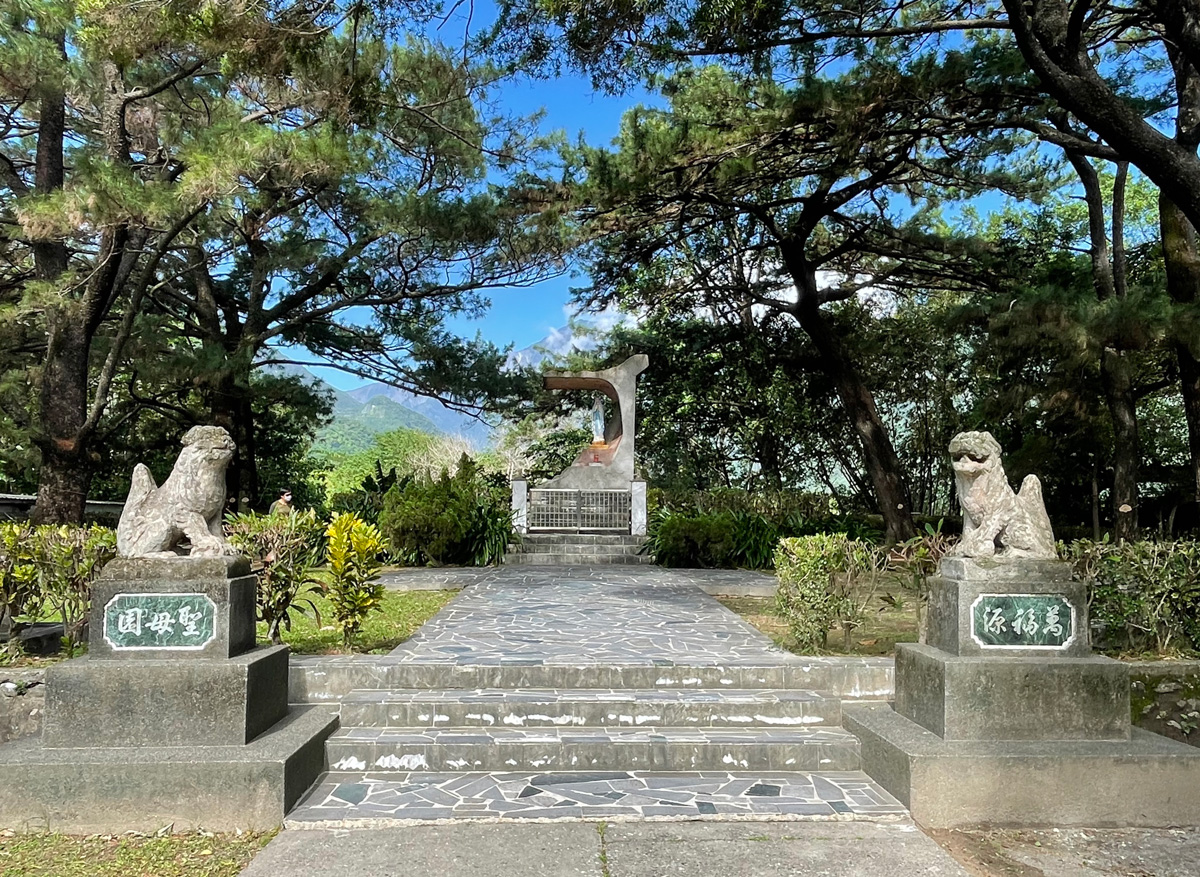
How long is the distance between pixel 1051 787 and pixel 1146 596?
222 centimetres

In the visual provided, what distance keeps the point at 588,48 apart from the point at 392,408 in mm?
188000

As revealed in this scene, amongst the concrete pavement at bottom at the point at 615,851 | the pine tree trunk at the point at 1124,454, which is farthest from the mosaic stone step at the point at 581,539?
the concrete pavement at bottom at the point at 615,851

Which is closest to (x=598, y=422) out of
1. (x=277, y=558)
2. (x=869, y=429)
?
(x=869, y=429)

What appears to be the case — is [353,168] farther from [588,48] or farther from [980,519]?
[980,519]

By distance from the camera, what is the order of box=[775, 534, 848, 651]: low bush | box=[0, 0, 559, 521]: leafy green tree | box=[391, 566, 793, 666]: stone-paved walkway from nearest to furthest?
box=[391, 566, 793, 666]: stone-paved walkway
box=[775, 534, 848, 651]: low bush
box=[0, 0, 559, 521]: leafy green tree

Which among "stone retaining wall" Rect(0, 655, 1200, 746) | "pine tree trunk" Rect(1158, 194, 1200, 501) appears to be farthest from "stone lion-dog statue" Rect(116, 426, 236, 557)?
"pine tree trunk" Rect(1158, 194, 1200, 501)

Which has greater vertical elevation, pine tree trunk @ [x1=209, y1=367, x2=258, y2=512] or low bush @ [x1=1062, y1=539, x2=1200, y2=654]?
pine tree trunk @ [x1=209, y1=367, x2=258, y2=512]

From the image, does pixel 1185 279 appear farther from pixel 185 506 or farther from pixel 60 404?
→ pixel 60 404

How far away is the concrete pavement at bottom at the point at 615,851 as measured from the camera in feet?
10.5

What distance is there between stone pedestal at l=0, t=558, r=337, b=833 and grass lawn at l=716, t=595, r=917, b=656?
146 inches

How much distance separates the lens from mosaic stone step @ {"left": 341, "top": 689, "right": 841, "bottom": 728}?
466 cm

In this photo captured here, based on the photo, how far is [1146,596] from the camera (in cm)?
531

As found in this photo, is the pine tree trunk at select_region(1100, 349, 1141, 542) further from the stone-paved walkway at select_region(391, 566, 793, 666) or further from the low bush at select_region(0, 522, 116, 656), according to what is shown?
the low bush at select_region(0, 522, 116, 656)

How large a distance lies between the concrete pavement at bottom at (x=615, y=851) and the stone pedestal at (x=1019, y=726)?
14.7 inches
